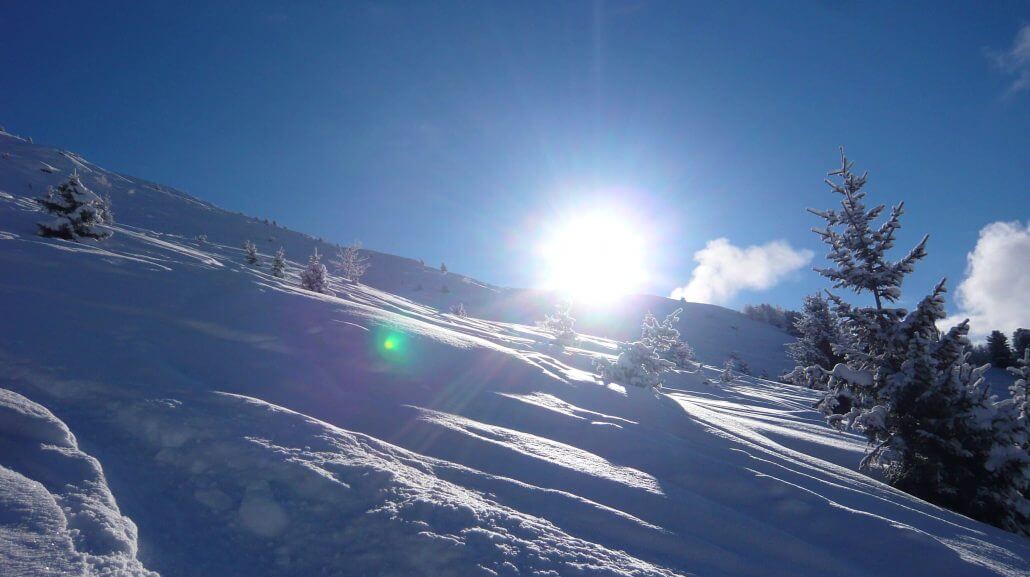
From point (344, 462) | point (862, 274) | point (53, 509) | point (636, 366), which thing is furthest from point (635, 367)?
point (53, 509)

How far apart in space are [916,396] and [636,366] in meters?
7.33

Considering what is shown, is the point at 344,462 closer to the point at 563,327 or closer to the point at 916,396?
the point at 916,396

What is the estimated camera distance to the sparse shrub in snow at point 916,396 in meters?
8.50

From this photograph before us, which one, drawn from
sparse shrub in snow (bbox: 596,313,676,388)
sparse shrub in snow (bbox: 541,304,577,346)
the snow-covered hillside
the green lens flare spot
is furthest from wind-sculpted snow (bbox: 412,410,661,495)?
sparse shrub in snow (bbox: 541,304,577,346)

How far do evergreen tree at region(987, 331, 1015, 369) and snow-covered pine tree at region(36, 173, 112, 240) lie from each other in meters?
69.6

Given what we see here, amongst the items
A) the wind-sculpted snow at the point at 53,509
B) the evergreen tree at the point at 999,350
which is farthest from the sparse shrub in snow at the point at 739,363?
the wind-sculpted snow at the point at 53,509

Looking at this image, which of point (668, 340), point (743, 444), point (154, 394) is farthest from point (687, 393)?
point (154, 394)

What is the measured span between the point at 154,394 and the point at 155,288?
13.9 feet

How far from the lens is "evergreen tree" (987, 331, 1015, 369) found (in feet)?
155

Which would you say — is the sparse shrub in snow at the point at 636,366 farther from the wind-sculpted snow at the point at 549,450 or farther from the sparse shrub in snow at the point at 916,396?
the wind-sculpted snow at the point at 549,450

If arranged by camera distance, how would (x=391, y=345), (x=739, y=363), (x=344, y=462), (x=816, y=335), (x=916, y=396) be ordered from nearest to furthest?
(x=344, y=462) → (x=391, y=345) → (x=916, y=396) → (x=816, y=335) → (x=739, y=363)

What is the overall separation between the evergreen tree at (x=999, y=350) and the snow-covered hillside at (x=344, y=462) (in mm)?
58256

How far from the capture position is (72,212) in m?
11.4

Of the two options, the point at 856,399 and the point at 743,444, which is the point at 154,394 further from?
the point at 856,399
